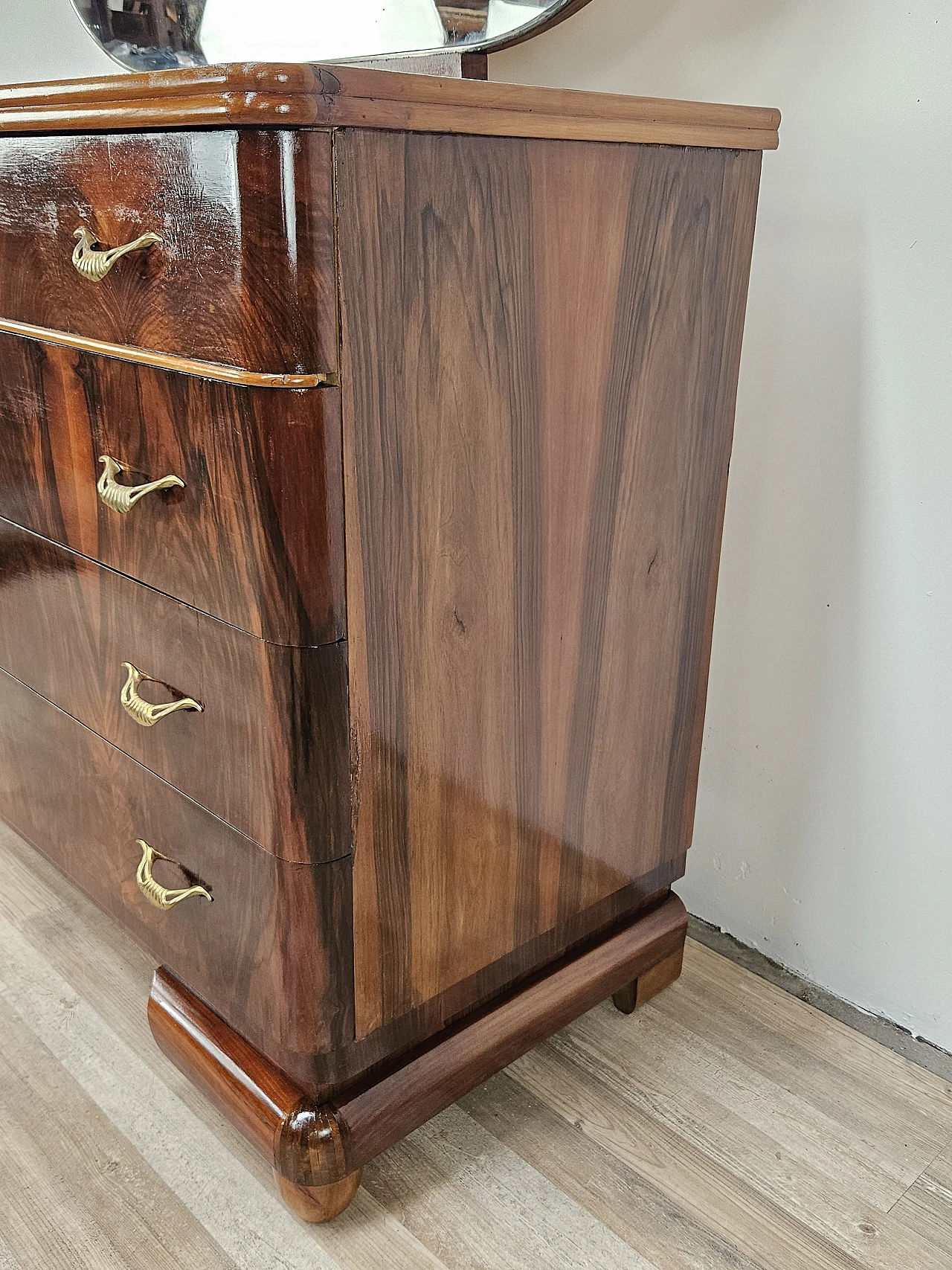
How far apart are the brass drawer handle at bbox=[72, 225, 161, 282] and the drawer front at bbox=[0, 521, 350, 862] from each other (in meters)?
0.23

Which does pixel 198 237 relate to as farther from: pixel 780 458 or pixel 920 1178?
pixel 920 1178

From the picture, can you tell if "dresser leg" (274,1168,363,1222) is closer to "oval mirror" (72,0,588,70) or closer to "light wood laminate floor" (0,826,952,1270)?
"light wood laminate floor" (0,826,952,1270)

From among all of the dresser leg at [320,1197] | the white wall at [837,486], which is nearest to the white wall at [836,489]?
the white wall at [837,486]

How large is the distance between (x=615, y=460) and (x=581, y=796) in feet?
1.00

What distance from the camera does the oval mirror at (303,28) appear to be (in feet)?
3.47

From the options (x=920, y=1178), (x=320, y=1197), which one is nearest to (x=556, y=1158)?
(x=320, y=1197)

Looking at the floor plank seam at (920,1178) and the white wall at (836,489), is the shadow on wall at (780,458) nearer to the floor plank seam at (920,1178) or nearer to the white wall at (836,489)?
the white wall at (836,489)

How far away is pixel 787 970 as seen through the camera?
1.23m

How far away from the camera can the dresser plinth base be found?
2.85 ft

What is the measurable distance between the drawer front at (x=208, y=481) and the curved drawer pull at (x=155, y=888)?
0.25 m

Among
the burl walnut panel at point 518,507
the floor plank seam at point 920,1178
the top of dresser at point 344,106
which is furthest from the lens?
the floor plank seam at point 920,1178

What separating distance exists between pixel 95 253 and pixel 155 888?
0.49 meters

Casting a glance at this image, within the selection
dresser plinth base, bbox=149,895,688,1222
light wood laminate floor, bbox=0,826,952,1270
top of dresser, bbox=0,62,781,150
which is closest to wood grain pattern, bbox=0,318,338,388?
top of dresser, bbox=0,62,781,150

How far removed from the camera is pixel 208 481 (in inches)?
28.5
